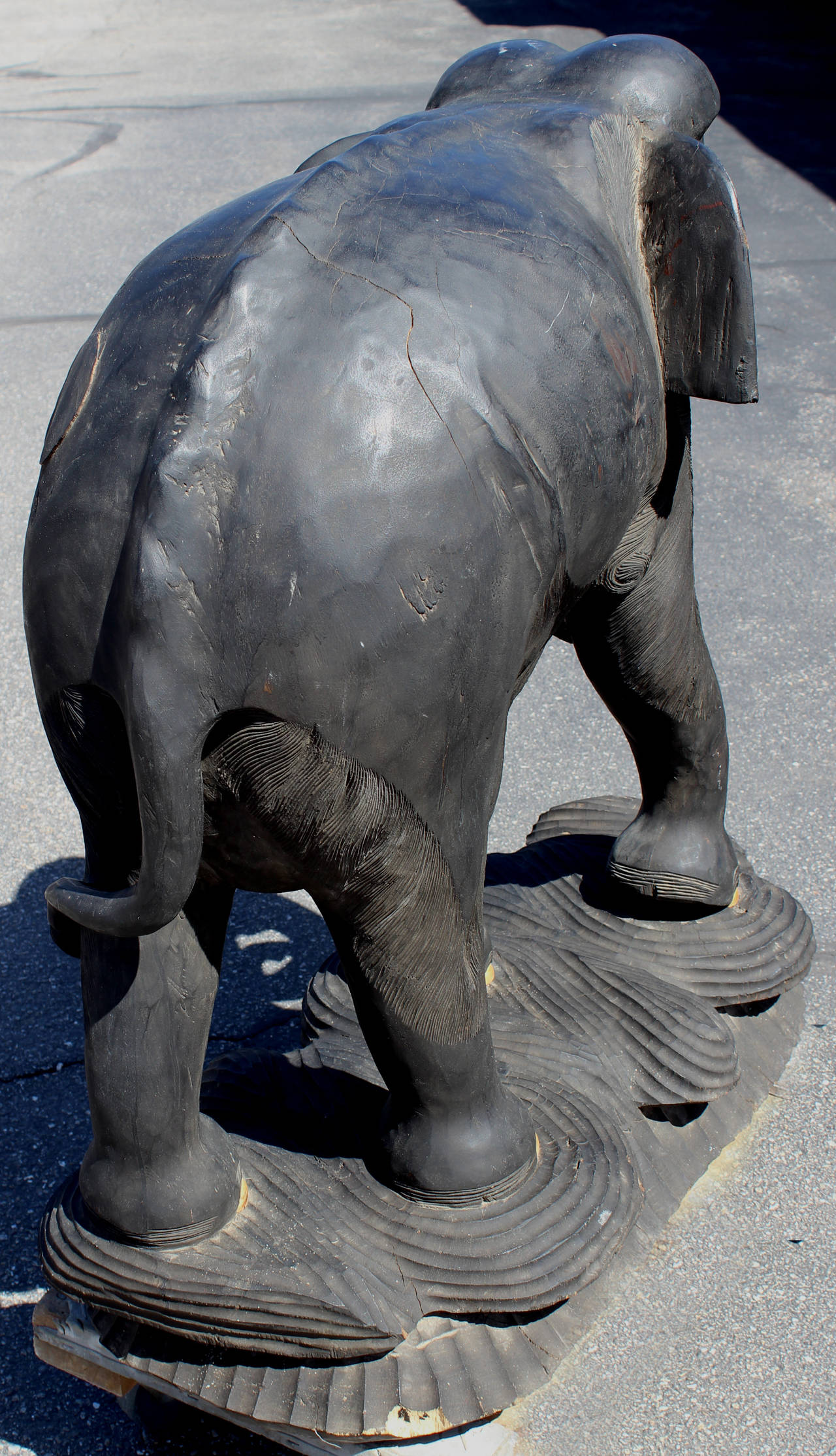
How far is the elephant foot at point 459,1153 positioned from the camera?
1425mm

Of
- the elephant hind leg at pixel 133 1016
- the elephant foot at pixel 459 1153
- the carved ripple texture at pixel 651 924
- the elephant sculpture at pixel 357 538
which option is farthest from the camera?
the carved ripple texture at pixel 651 924

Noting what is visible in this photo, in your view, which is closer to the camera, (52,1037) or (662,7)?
(52,1037)

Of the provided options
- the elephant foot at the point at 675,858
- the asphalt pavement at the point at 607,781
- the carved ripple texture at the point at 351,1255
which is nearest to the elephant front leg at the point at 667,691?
the elephant foot at the point at 675,858

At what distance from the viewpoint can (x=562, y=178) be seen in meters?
1.29

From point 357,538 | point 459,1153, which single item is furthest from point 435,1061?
point 357,538

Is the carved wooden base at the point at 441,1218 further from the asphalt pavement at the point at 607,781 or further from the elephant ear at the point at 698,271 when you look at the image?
the elephant ear at the point at 698,271

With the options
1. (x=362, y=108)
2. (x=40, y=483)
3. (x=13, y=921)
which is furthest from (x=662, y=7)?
(x=40, y=483)

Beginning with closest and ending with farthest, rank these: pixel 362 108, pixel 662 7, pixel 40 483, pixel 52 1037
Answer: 1. pixel 40 483
2. pixel 52 1037
3. pixel 362 108
4. pixel 662 7

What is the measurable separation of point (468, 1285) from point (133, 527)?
853 millimetres

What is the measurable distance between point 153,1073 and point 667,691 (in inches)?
33.7

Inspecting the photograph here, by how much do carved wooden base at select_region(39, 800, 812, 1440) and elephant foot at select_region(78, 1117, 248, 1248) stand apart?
0.9 inches

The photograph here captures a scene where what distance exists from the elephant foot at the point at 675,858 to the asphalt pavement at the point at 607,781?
30cm

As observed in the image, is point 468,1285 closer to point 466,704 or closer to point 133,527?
point 466,704

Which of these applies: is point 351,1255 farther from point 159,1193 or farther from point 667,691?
point 667,691
